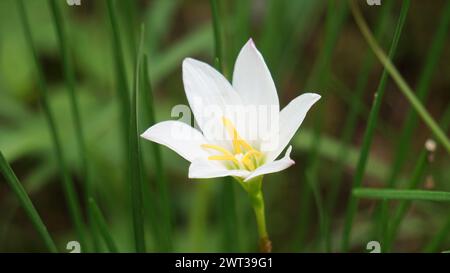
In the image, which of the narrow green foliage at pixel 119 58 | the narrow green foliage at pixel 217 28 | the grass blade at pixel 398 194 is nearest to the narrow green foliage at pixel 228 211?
the narrow green foliage at pixel 217 28

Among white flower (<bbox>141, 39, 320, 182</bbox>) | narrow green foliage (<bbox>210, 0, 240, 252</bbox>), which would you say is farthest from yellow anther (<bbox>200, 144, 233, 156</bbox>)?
narrow green foliage (<bbox>210, 0, 240, 252</bbox>)

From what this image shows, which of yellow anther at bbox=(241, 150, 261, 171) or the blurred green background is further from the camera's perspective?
the blurred green background

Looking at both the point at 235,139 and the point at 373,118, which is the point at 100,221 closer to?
the point at 235,139

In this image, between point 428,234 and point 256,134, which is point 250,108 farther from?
point 428,234

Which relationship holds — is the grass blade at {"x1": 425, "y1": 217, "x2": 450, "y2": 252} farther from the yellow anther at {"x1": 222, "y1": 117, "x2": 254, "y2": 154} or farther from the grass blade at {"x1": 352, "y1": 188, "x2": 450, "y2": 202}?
the yellow anther at {"x1": 222, "y1": 117, "x2": 254, "y2": 154}

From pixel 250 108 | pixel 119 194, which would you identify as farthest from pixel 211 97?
pixel 119 194

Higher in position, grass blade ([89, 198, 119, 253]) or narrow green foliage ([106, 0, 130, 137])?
narrow green foliage ([106, 0, 130, 137])
